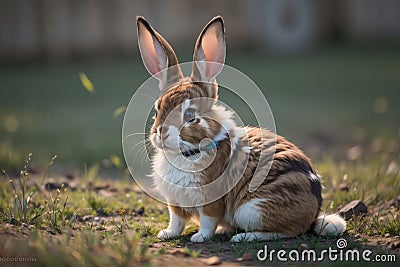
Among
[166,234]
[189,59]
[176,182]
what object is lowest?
[166,234]

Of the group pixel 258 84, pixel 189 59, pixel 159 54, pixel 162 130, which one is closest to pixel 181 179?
pixel 162 130

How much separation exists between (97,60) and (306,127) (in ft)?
23.4

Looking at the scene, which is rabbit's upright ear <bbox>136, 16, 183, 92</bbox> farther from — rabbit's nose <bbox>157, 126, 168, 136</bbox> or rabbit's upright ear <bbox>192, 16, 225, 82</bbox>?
rabbit's nose <bbox>157, 126, 168, 136</bbox>

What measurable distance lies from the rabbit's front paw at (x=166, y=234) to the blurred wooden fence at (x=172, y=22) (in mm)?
10791

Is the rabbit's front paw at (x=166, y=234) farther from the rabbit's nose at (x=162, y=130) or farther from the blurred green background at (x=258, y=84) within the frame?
the blurred green background at (x=258, y=84)

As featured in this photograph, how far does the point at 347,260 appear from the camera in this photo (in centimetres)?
386

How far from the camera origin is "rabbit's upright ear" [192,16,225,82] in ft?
15.0

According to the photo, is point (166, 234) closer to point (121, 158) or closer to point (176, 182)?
point (176, 182)

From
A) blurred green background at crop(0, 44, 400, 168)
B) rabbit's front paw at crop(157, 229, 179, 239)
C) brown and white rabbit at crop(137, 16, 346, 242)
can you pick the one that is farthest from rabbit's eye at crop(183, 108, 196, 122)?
blurred green background at crop(0, 44, 400, 168)

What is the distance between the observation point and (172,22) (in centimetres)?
1518

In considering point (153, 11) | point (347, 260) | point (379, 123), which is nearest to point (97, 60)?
point (153, 11)

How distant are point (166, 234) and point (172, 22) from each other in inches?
437

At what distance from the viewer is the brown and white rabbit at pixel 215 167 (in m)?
4.41

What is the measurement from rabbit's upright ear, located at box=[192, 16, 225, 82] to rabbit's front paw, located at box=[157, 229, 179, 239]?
1125mm
